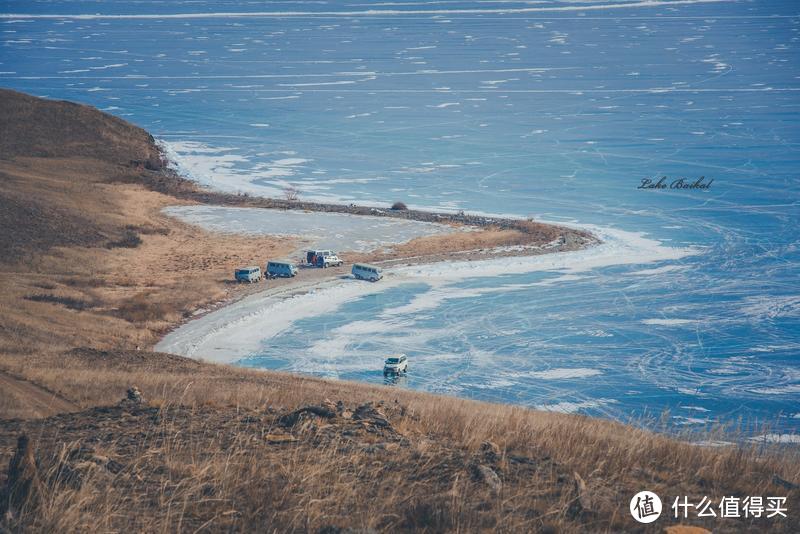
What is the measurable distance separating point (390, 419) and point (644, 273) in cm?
3263

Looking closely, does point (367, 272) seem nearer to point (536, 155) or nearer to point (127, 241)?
point (127, 241)

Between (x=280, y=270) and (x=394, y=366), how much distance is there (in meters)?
13.6

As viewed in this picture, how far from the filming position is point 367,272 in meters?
40.1

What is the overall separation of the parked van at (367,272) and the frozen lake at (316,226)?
17.0 feet

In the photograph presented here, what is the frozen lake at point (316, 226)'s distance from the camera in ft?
155

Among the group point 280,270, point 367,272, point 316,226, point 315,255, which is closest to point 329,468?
point 367,272

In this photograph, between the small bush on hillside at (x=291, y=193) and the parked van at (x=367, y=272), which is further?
the small bush on hillside at (x=291, y=193)

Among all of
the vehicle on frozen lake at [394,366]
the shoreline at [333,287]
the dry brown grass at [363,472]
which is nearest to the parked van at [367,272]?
the shoreline at [333,287]

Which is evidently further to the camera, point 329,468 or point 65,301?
point 65,301

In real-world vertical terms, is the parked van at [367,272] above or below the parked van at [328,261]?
below

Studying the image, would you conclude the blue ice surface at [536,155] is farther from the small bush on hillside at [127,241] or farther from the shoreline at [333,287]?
the small bush on hillside at [127,241]

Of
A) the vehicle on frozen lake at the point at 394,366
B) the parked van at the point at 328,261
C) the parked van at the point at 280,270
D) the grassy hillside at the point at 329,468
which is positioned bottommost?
the grassy hillside at the point at 329,468

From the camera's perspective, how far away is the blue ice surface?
98.4 feet

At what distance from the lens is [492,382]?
28203 millimetres
